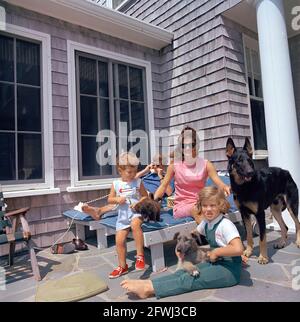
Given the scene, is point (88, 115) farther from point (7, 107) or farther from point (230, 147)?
point (230, 147)

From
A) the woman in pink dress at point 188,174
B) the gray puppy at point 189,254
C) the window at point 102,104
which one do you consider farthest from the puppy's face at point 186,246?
the window at point 102,104

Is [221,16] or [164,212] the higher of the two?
[221,16]

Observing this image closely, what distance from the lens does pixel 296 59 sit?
570cm

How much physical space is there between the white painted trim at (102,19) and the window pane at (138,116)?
115 centimetres

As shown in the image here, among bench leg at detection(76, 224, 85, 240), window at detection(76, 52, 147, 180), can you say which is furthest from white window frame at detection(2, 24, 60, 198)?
bench leg at detection(76, 224, 85, 240)

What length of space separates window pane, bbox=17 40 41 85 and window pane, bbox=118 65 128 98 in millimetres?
1397

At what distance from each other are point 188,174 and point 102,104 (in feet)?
7.75

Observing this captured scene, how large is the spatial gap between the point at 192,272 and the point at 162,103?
12.9 ft

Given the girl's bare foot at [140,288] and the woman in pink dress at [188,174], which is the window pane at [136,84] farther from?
the girl's bare foot at [140,288]

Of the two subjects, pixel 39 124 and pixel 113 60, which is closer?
pixel 39 124

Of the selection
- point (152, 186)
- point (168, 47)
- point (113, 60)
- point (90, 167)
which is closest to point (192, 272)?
point (152, 186)

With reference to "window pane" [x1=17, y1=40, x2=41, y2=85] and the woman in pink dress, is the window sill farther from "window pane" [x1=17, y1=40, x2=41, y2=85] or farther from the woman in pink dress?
the woman in pink dress

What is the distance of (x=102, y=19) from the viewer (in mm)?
4469

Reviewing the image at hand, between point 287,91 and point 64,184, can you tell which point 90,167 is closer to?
point 64,184
